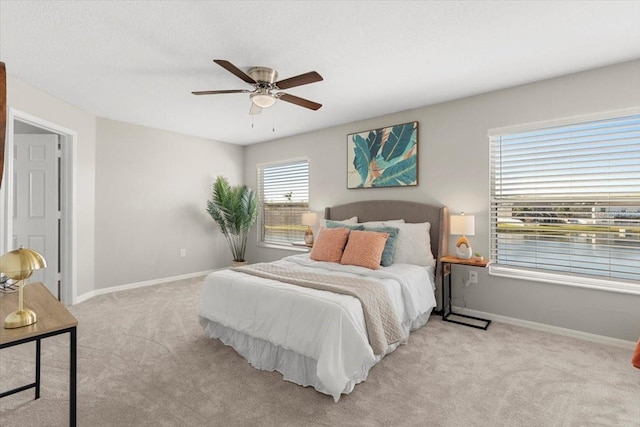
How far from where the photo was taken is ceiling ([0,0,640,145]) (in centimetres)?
211

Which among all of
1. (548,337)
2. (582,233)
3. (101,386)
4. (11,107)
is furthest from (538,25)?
(11,107)

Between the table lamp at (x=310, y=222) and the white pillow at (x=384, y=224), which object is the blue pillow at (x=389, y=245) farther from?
the table lamp at (x=310, y=222)

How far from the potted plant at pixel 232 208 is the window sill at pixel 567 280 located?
12.8 ft

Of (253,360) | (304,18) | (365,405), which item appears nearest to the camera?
(365,405)

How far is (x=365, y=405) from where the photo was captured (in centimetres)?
200

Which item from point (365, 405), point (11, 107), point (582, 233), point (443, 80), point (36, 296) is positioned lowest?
point (365, 405)

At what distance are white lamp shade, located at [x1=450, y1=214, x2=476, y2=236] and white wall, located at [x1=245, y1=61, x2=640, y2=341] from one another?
0.96 feet

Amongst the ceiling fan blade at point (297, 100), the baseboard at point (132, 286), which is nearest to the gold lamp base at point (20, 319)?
the ceiling fan blade at point (297, 100)

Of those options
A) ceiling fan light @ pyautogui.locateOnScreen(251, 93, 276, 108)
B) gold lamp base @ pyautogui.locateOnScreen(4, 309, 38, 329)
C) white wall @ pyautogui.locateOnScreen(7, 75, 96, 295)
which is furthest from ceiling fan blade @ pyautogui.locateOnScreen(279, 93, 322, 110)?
white wall @ pyautogui.locateOnScreen(7, 75, 96, 295)

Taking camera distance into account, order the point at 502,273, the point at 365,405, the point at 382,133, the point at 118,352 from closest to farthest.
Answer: the point at 365,405
the point at 118,352
the point at 502,273
the point at 382,133

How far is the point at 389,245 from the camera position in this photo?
3.46 m

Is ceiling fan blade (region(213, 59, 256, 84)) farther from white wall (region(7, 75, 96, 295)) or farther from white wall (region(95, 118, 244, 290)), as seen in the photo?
white wall (region(95, 118, 244, 290))

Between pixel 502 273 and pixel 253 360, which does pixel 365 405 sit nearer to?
pixel 253 360

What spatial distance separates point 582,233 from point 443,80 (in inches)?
78.8
